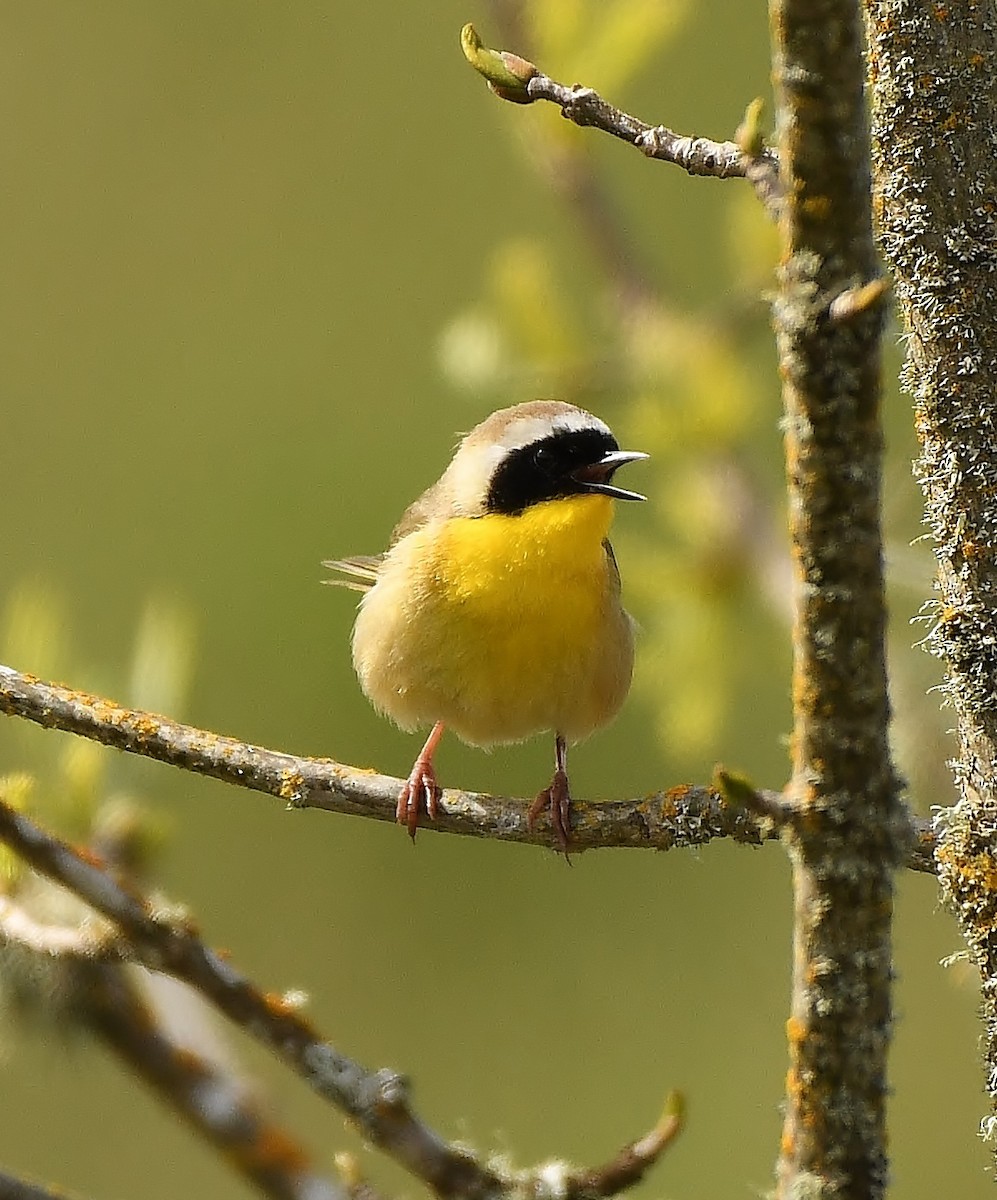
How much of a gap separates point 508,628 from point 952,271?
1515 mm

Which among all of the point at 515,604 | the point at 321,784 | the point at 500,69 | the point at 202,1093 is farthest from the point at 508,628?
the point at 500,69

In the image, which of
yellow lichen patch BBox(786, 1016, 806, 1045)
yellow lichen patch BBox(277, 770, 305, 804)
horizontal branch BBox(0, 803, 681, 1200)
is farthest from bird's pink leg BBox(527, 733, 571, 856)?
yellow lichen patch BBox(786, 1016, 806, 1045)

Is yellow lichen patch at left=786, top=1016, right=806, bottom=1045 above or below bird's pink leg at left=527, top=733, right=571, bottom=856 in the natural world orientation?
below

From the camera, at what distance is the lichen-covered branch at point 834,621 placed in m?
1.10

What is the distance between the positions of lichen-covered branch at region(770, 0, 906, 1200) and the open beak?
5.66ft

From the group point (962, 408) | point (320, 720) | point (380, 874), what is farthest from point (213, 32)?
point (962, 408)

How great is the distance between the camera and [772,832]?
1.38 metres

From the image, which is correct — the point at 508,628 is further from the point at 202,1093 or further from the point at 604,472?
the point at 202,1093

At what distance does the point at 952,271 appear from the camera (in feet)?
4.83

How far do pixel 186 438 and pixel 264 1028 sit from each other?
19.4ft

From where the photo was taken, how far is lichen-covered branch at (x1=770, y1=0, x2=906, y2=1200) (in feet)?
3.60

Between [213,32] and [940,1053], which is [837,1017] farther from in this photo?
[213,32]

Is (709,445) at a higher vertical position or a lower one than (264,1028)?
higher

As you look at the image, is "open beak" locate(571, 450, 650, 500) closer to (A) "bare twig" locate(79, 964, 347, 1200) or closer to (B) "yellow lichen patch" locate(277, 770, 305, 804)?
(B) "yellow lichen patch" locate(277, 770, 305, 804)
